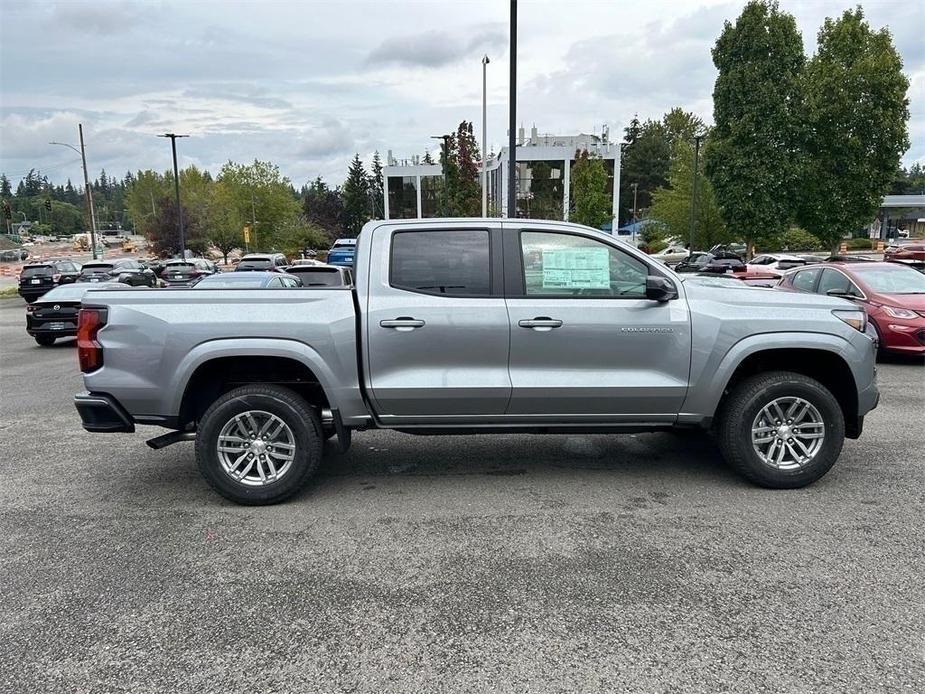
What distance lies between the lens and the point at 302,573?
11.9 feet

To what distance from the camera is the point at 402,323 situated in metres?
4.41

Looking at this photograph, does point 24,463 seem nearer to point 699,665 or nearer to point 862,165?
point 699,665

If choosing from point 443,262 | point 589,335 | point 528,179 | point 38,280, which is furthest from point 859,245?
point 443,262

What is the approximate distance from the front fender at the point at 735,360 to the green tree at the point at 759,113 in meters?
26.0

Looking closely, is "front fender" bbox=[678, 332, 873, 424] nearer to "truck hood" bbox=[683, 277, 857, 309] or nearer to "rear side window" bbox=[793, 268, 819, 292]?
"truck hood" bbox=[683, 277, 857, 309]

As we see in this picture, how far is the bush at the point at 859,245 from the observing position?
182ft

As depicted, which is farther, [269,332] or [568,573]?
[269,332]

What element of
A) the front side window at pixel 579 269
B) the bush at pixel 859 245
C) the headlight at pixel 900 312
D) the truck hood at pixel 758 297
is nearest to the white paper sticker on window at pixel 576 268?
the front side window at pixel 579 269

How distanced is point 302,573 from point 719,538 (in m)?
2.47

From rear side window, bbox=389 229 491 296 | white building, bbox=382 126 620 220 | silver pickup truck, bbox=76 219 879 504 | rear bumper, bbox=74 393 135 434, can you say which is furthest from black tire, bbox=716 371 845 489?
→ white building, bbox=382 126 620 220

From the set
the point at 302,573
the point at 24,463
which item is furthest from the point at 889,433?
the point at 24,463

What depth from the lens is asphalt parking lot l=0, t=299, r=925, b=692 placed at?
2.79m

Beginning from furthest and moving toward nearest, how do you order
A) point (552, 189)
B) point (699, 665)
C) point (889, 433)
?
point (552, 189)
point (889, 433)
point (699, 665)

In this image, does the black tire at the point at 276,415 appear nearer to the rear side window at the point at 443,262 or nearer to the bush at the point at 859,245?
the rear side window at the point at 443,262
